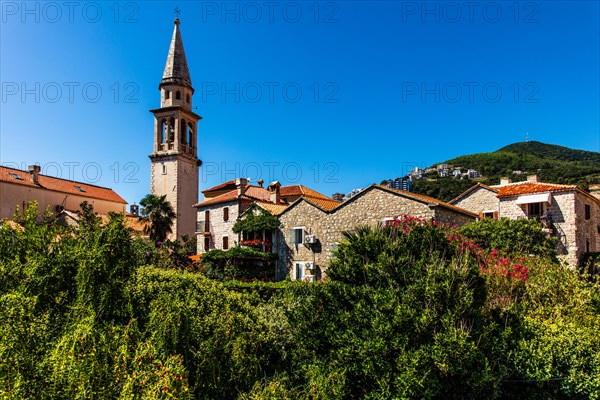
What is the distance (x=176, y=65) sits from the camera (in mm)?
45594

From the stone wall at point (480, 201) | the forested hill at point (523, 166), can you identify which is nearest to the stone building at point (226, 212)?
the stone wall at point (480, 201)

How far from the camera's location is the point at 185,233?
4403 centimetres

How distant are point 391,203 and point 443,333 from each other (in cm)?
1609

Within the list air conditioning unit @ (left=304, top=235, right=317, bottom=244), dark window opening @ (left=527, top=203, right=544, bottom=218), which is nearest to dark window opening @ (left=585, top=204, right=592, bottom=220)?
dark window opening @ (left=527, top=203, right=544, bottom=218)

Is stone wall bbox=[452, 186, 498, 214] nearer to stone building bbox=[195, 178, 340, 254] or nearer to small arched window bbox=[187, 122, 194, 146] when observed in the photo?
stone building bbox=[195, 178, 340, 254]

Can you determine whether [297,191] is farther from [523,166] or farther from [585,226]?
[523,166]

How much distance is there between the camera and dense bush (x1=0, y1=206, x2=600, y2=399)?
509cm

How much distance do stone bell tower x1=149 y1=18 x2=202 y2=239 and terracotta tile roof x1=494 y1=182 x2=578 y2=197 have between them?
31.3 metres

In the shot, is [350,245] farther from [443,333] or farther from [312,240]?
[312,240]

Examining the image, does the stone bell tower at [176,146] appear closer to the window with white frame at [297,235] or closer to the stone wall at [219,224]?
the stone wall at [219,224]

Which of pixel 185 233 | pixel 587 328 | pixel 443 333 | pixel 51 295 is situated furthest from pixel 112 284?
pixel 185 233

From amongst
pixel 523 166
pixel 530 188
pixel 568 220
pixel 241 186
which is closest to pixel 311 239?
pixel 241 186

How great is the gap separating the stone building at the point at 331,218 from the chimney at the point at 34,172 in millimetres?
30254

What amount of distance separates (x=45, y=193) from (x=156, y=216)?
58.4ft
